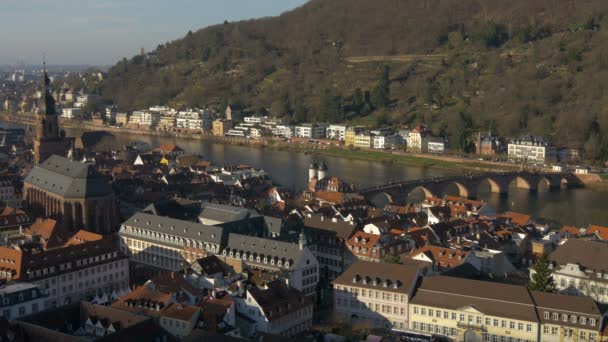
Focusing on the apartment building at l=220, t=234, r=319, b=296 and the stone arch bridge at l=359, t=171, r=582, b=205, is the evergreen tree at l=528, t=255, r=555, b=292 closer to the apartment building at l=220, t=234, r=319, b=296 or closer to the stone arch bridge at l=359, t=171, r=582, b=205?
the apartment building at l=220, t=234, r=319, b=296

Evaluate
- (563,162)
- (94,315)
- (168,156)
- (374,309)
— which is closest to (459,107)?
(563,162)

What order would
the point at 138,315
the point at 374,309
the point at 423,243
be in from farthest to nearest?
the point at 423,243 < the point at 374,309 < the point at 138,315

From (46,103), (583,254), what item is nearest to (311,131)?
(46,103)

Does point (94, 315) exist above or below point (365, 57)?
below

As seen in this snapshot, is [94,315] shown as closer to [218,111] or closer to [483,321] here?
[483,321]

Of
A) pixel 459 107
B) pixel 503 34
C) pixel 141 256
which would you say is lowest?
pixel 141 256

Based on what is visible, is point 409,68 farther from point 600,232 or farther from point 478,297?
point 478,297
